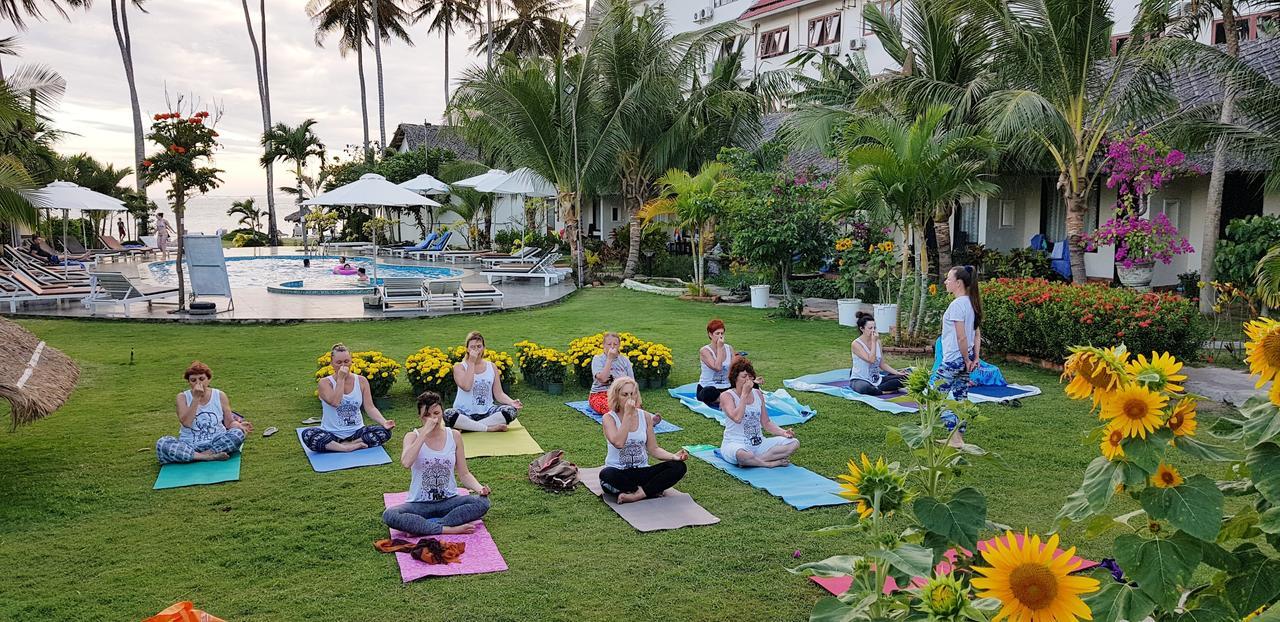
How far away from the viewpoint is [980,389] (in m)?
10.4

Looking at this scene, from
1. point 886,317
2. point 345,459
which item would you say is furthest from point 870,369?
point 345,459

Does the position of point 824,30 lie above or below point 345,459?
above

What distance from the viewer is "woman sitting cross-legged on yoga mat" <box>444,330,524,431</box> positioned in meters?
8.98

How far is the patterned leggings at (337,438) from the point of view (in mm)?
8211

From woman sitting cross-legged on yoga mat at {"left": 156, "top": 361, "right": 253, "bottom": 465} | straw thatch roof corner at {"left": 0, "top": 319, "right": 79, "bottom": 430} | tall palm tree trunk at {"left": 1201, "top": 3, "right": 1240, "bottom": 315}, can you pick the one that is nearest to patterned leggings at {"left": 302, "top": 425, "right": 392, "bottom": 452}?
woman sitting cross-legged on yoga mat at {"left": 156, "top": 361, "right": 253, "bottom": 465}

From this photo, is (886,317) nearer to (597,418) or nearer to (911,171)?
(911,171)

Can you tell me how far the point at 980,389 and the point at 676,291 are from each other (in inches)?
436

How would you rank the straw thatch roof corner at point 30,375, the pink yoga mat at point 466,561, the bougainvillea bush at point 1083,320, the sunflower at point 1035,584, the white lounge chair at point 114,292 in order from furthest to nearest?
the white lounge chair at point 114,292
the bougainvillea bush at point 1083,320
the straw thatch roof corner at point 30,375
the pink yoga mat at point 466,561
the sunflower at point 1035,584

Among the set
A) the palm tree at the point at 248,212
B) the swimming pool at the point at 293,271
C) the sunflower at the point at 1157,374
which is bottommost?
the swimming pool at the point at 293,271

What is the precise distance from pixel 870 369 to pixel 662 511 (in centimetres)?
452

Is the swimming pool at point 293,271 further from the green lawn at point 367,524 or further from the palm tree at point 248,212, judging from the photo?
the palm tree at point 248,212

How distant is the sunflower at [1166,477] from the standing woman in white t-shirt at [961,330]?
6.37 m

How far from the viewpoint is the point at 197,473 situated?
757 centimetres

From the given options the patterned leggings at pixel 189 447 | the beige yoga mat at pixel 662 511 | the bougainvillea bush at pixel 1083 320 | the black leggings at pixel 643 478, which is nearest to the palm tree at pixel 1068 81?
the bougainvillea bush at pixel 1083 320
